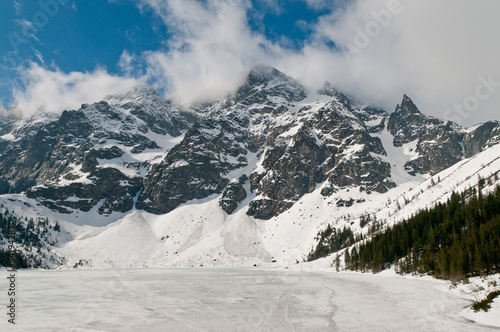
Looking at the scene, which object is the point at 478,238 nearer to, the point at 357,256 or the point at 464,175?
the point at 357,256

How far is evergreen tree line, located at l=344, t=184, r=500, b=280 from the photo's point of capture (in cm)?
4156

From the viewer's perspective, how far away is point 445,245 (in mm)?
66938

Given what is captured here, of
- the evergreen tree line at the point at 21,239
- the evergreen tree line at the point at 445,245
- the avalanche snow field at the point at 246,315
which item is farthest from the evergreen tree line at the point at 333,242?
the evergreen tree line at the point at 21,239

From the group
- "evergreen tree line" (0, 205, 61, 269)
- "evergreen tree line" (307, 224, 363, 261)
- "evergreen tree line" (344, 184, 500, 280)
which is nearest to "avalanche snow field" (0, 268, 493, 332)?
"evergreen tree line" (344, 184, 500, 280)

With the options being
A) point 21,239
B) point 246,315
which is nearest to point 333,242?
point 246,315

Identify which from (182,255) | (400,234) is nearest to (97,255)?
(182,255)

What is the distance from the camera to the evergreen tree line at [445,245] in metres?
41.6

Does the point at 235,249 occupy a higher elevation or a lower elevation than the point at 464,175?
lower

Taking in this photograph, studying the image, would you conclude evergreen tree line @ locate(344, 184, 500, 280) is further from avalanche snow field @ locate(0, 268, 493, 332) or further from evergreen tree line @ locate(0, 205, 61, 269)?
evergreen tree line @ locate(0, 205, 61, 269)

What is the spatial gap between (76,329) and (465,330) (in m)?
20.2

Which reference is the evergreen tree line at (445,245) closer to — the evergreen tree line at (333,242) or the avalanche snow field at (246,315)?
the avalanche snow field at (246,315)

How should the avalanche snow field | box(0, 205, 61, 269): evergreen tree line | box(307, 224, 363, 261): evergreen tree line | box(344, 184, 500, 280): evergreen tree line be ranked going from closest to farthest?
the avalanche snow field, box(344, 184, 500, 280): evergreen tree line, box(0, 205, 61, 269): evergreen tree line, box(307, 224, 363, 261): evergreen tree line

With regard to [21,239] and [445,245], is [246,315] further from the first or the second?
[21,239]

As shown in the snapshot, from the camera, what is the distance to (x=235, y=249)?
194 metres
